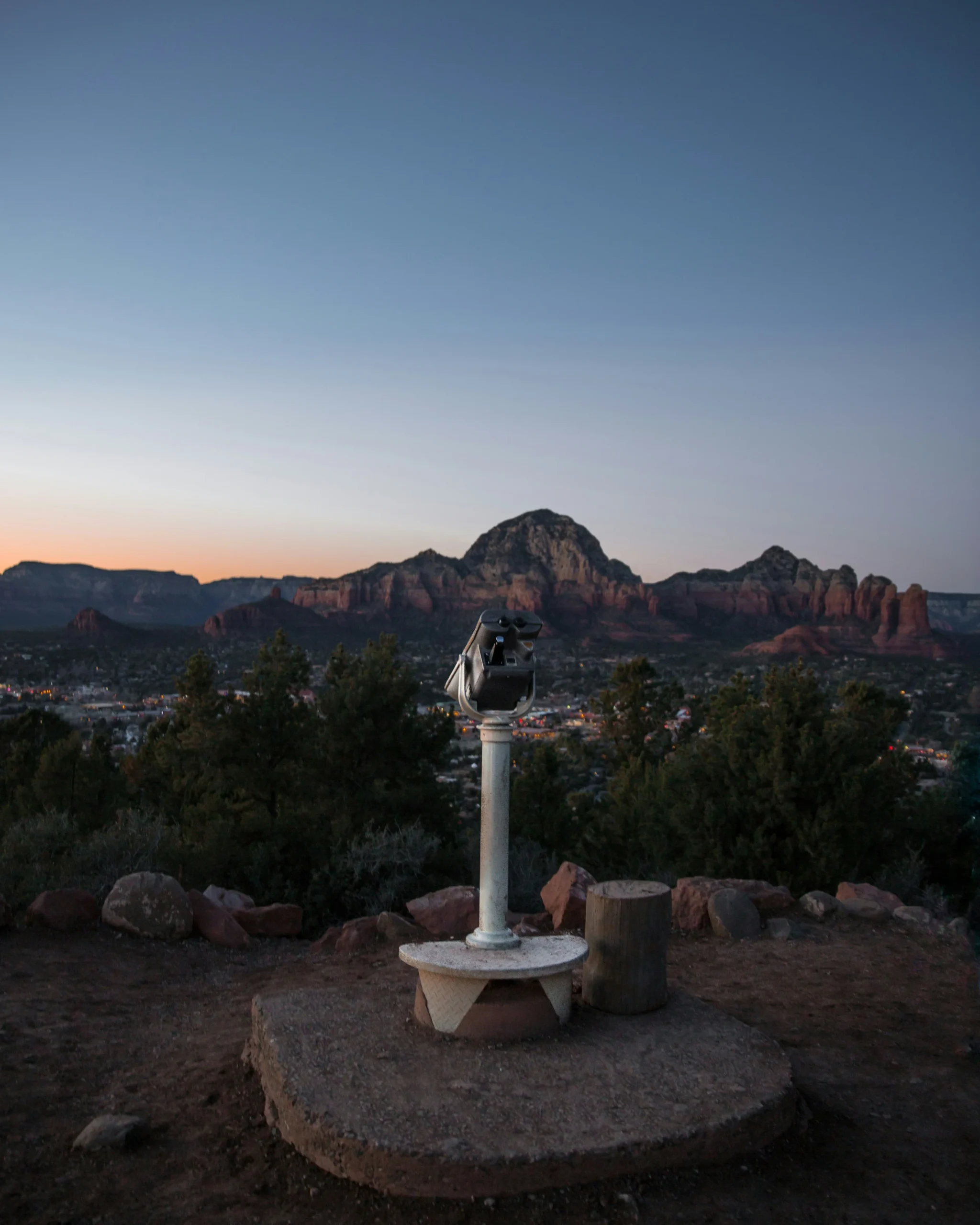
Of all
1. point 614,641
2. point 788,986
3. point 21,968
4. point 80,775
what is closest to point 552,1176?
point 788,986

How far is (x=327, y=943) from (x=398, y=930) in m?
0.72

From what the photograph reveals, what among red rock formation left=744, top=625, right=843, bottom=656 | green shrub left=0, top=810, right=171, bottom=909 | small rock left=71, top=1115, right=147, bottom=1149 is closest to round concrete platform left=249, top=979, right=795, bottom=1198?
small rock left=71, top=1115, right=147, bottom=1149

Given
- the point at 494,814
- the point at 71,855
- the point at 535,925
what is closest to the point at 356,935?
the point at 535,925

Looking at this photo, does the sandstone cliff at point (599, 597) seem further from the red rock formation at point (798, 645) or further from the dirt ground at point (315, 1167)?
the dirt ground at point (315, 1167)

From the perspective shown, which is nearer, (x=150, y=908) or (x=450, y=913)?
(x=150, y=908)

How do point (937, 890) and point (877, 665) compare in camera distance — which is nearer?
point (937, 890)

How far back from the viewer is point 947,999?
7.47m

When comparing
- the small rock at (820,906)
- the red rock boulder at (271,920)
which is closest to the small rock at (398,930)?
the red rock boulder at (271,920)

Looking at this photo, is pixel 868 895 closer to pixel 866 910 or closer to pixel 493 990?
pixel 866 910

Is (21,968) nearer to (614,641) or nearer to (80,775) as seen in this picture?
(80,775)

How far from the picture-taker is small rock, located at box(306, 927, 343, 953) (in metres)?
9.14

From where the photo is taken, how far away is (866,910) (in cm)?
963

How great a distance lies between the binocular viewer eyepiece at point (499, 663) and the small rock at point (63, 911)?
527 centimetres

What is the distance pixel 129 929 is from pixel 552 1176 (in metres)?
6.02
